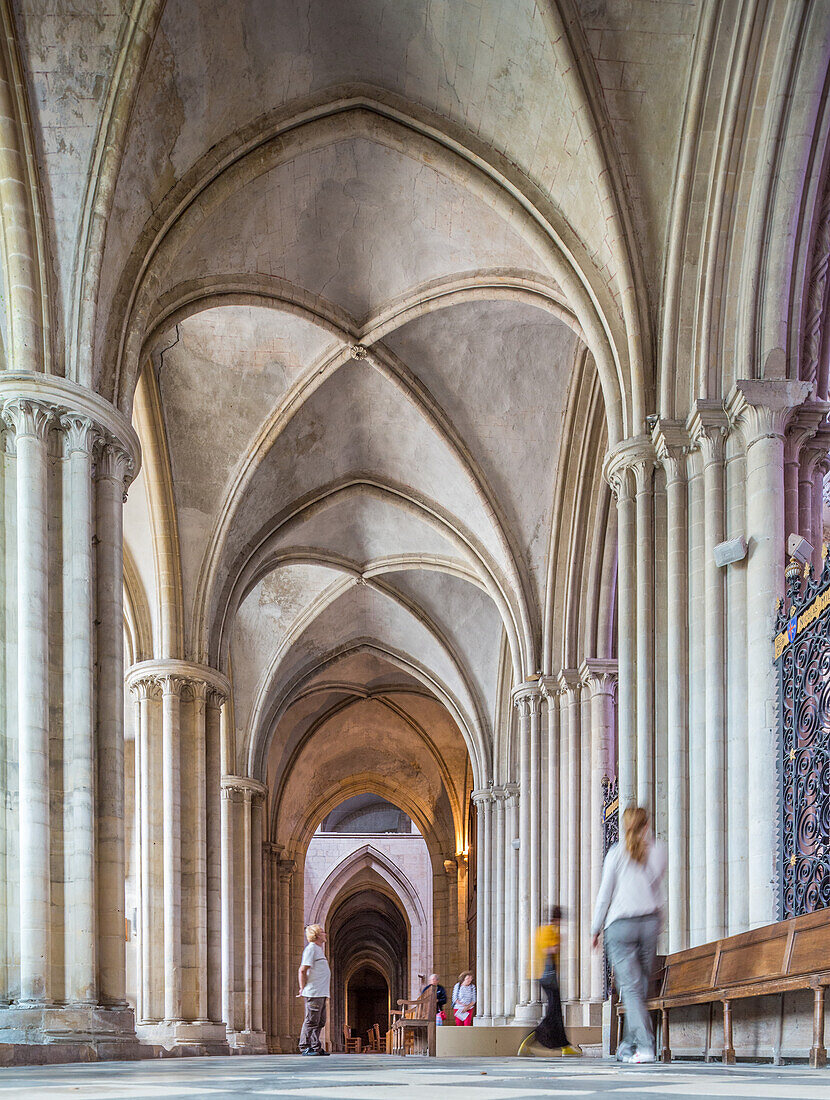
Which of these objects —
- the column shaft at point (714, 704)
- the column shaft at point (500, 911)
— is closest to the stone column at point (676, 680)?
the column shaft at point (714, 704)

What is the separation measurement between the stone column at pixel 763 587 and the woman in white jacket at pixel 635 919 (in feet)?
8.80

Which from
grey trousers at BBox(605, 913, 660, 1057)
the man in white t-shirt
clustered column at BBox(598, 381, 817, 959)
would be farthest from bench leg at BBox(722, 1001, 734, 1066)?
the man in white t-shirt

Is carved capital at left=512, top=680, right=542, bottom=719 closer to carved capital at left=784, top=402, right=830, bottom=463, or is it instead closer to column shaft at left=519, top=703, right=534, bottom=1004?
column shaft at left=519, top=703, right=534, bottom=1004

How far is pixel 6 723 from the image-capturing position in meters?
9.38

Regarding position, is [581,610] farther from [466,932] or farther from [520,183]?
[466,932]

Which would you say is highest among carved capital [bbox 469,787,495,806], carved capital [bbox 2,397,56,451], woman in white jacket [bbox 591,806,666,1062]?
carved capital [bbox 2,397,56,451]

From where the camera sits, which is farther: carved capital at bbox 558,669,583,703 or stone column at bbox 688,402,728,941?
carved capital at bbox 558,669,583,703

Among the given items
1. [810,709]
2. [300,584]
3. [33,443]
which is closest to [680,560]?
[810,709]

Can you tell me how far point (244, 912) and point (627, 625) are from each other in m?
14.1

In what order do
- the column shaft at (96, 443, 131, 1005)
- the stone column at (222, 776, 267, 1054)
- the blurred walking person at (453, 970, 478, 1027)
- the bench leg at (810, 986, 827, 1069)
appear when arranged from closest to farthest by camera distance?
the bench leg at (810, 986, 827, 1069) → the column shaft at (96, 443, 131, 1005) → the blurred walking person at (453, 970, 478, 1027) → the stone column at (222, 776, 267, 1054)

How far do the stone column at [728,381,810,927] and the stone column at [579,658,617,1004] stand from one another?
20.6ft

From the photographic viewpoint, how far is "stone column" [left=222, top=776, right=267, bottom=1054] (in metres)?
22.0

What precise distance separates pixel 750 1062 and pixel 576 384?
33.1ft

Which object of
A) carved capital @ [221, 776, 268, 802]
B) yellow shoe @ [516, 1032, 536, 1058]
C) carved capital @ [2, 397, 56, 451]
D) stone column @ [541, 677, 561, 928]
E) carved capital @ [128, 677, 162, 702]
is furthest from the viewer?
carved capital @ [221, 776, 268, 802]
